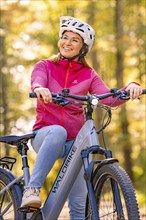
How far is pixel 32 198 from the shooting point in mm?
3748

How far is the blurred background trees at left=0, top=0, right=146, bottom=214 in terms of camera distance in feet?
54.4

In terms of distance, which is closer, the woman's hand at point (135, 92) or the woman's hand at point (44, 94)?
the woman's hand at point (44, 94)

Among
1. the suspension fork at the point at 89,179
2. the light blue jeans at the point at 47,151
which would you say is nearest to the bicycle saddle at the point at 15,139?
the light blue jeans at the point at 47,151

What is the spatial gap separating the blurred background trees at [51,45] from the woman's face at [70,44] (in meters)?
11.3

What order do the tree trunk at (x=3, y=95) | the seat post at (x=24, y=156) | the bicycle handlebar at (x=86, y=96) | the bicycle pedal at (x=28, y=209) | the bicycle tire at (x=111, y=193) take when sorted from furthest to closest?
the tree trunk at (x=3, y=95) < the seat post at (x=24, y=156) < the bicycle pedal at (x=28, y=209) < the bicycle handlebar at (x=86, y=96) < the bicycle tire at (x=111, y=193)

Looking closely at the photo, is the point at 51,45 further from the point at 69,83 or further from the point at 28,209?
the point at 28,209

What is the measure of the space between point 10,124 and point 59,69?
12556mm

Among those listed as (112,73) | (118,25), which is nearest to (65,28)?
(118,25)

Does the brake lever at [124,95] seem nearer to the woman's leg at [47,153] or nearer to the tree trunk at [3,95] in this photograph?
the woman's leg at [47,153]

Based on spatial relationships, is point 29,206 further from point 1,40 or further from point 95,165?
point 1,40

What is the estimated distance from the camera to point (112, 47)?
17297 millimetres

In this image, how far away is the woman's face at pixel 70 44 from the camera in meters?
4.21

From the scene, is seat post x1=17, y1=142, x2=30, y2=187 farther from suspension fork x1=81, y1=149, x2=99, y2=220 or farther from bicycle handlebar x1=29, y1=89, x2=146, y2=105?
bicycle handlebar x1=29, y1=89, x2=146, y2=105

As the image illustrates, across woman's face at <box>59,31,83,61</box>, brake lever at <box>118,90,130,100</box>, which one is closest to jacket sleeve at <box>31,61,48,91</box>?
woman's face at <box>59,31,83,61</box>
